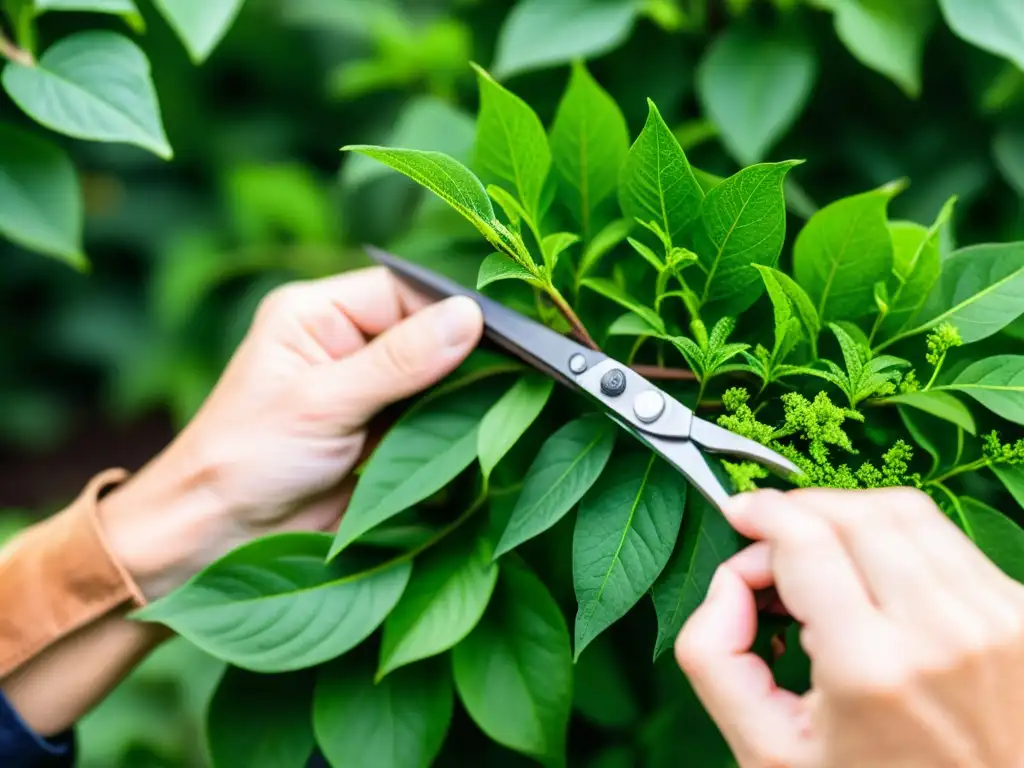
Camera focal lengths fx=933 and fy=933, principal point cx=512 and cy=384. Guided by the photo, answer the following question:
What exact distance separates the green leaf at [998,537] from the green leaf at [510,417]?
24 cm

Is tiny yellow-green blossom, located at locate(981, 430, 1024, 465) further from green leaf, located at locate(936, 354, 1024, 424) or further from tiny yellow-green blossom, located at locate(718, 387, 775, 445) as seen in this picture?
tiny yellow-green blossom, located at locate(718, 387, 775, 445)

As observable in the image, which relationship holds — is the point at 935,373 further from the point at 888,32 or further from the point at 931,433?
the point at 888,32

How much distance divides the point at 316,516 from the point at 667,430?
1.06ft

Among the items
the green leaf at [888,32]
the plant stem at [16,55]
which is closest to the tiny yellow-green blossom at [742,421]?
the green leaf at [888,32]

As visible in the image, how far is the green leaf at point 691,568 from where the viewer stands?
0.50 m

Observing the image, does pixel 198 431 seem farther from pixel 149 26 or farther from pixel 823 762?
pixel 149 26

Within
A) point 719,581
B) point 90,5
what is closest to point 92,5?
point 90,5

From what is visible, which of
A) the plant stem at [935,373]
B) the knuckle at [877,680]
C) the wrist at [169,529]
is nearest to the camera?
the knuckle at [877,680]

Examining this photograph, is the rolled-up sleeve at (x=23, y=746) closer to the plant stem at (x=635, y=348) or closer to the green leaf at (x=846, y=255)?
the plant stem at (x=635, y=348)

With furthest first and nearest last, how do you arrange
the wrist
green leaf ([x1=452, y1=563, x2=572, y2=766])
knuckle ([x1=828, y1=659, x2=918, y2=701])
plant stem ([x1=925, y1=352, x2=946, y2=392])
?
the wrist
green leaf ([x1=452, y1=563, x2=572, y2=766])
plant stem ([x1=925, y1=352, x2=946, y2=392])
knuckle ([x1=828, y1=659, x2=918, y2=701])

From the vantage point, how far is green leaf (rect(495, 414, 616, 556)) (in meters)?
0.50

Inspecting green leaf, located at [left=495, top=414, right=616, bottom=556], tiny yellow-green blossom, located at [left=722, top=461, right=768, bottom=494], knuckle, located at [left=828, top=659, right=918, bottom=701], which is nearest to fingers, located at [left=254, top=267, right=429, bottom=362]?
green leaf, located at [left=495, top=414, right=616, bottom=556]

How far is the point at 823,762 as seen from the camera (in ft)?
1.30

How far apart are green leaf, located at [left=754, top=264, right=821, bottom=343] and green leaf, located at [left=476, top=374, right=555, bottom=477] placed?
153 millimetres
